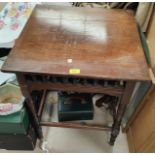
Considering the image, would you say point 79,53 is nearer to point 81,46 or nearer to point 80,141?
point 81,46

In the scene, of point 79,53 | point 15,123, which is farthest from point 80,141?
point 79,53

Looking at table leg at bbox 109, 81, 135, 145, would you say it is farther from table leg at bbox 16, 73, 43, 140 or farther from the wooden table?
table leg at bbox 16, 73, 43, 140

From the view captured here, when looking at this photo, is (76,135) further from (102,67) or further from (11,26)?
(11,26)

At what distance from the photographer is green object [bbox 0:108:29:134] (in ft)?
3.23

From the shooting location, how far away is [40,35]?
35.1 inches

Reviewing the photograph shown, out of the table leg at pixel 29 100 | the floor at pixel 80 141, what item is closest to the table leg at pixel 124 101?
the floor at pixel 80 141

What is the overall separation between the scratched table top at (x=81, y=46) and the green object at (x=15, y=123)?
1.17 ft

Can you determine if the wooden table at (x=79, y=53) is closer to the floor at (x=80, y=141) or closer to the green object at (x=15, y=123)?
the green object at (x=15, y=123)

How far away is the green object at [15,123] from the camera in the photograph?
38.8 inches

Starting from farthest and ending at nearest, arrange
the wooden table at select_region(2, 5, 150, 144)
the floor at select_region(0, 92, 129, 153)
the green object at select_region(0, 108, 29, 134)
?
the floor at select_region(0, 92, 129, 153), the green object at select_region(0, 108, 29, 134), the wooden table at select_region(2, 5, 150, 144)

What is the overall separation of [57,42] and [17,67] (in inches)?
8.7

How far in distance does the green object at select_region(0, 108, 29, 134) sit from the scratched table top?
36cm

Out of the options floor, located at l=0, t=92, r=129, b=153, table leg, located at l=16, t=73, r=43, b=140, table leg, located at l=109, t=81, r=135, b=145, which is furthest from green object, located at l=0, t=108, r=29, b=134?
table leg, located at l=109, t=81, r=135, b=145

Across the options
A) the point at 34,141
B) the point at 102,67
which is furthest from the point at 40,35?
the point at 34,141
